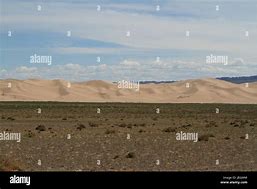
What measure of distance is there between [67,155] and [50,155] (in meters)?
0.41

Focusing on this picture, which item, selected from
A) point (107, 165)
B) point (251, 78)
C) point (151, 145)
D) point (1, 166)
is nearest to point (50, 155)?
point (107, 165)

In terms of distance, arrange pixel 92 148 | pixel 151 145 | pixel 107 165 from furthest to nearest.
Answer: pixel 151 145
pixel 92 148
pixel 107 165

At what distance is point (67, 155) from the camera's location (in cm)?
1230
